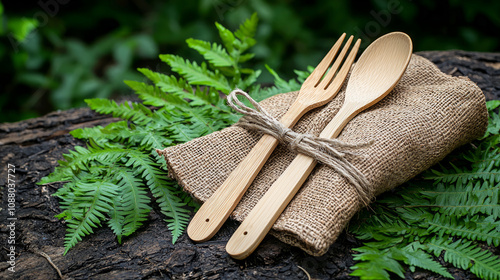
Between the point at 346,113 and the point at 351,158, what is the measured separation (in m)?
0.20

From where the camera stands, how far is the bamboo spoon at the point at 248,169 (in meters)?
0.99

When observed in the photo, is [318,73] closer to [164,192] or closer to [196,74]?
[196,74]

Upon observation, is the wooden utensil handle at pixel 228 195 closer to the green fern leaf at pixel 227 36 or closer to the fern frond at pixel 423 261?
the fern frond at pixel 423 261

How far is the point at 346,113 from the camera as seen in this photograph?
1.13m

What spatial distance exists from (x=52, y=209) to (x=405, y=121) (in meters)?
1.14

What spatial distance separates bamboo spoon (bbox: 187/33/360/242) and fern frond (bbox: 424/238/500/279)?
51cm

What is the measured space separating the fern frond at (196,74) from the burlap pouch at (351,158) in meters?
0.30

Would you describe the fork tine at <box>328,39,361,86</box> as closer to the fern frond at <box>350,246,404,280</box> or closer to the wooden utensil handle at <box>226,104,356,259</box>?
the wooden utensil handle at <box>226,104,356,259</box>

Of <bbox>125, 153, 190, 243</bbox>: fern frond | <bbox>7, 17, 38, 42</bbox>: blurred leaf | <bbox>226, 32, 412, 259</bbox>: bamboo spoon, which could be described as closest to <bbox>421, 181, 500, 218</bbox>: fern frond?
<bbox>226, 32, 412, 259</bbox>: bamboo spoon

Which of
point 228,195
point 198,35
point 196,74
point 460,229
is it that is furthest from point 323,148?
point 198,35


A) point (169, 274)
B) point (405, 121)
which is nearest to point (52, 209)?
point (169, 274)

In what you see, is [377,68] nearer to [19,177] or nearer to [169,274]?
[169,274]

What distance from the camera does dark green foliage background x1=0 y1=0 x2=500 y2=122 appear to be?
2.55m

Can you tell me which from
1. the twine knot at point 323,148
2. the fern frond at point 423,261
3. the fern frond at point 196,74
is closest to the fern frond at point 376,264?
the fern frond at point 423,261
